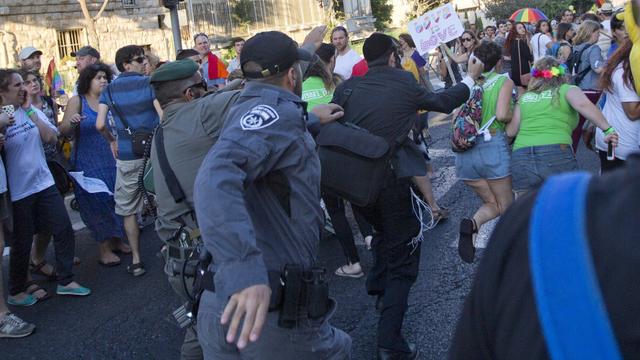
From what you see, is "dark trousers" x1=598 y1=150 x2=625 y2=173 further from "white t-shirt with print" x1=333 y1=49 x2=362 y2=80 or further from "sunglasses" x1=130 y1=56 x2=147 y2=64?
"sunglasses" x1=130 y1=56 x2=147 y2=64

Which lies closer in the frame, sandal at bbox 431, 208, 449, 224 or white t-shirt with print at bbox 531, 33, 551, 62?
sandal at bbox 431, 208, 449, 224

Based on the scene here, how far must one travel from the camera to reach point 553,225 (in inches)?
34.2

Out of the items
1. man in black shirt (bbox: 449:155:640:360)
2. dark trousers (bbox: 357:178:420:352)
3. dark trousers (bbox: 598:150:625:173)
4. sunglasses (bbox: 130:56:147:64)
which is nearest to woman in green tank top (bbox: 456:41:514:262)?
dark trousers (bbox: 598:150:625:173)

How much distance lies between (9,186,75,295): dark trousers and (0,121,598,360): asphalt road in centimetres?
23

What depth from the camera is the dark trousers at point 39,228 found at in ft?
17.0

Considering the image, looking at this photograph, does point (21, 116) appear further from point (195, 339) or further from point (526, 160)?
point (526, 160)

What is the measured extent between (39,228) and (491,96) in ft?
11.8

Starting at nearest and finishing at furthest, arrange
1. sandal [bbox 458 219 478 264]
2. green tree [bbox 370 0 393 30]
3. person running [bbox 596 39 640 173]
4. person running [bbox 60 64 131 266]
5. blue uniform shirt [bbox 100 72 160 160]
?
person running [bbox 596 39 640 173], sandal [bbox 458 219 478 264], blue uniform shirt [bbox 100 72 160 160], person running [bbox 60 64 131 266], green tree [bbox 370 0 393 30]

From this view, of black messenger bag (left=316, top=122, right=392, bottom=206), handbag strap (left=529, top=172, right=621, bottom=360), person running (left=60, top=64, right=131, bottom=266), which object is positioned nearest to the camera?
handbag strap (left=529, top=172, right=621, bottom=360)

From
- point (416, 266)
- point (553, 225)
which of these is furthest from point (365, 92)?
point (553, 225)

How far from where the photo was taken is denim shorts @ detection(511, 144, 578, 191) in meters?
4.75

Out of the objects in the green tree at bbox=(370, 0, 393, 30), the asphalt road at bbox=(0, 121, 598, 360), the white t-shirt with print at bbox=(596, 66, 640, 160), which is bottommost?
the asphalt road at bbox=(0, 121, 598, 360)

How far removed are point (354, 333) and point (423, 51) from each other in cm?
306

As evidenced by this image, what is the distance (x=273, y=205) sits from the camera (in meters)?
2.40
